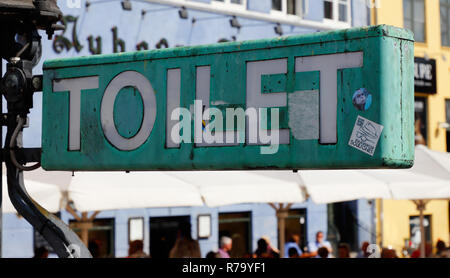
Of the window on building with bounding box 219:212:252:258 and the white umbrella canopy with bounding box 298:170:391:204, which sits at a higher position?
the white umbrella canopy with bounding box 298:170:391:204

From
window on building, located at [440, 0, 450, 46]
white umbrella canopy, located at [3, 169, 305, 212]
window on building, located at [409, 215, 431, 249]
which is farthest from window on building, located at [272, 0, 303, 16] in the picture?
white umbrella canopy, located at [3, 169, 305, 212]

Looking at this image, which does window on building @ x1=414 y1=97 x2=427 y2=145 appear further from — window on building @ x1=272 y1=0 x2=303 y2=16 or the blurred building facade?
window on building @ x1=272 y1=0 x2=303 y2=16

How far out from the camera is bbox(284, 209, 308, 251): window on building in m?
19.7

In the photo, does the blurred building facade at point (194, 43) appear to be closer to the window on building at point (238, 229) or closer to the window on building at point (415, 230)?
the window on building at point (238, 229)

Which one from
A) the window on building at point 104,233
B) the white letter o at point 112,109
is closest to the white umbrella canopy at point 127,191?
the white letter o at point 112,109

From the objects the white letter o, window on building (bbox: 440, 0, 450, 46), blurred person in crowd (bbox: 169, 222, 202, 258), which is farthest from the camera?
window on building (bbox: 440, 0, 450, 46)

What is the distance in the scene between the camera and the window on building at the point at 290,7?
19.7m

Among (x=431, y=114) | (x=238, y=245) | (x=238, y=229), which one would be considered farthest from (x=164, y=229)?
(x=431, y=114)

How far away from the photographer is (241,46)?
4.01 metres

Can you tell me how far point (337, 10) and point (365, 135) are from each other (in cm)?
1766

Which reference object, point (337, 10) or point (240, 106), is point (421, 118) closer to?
point (337, 10)

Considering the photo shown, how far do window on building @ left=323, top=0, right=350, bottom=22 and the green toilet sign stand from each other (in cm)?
1660

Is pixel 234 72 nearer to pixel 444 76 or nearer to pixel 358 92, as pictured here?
pixel 358 92

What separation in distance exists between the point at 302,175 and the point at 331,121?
779 centimetres
